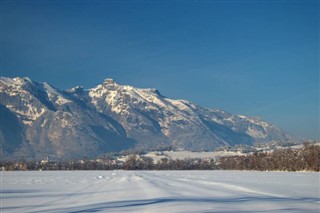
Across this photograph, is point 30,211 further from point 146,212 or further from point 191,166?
point 191,166

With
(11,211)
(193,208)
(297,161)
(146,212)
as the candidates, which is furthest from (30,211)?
(297,161)

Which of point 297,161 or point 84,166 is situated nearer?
point 297,161

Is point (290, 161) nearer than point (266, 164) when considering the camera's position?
Yes

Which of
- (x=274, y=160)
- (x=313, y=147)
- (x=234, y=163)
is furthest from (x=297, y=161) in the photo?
(x=234, y=163)

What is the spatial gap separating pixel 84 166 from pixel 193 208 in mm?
171744

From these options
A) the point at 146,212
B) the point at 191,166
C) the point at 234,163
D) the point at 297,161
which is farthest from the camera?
the point at 191,166

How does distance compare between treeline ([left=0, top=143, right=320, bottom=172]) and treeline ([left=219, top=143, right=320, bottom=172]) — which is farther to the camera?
treeline ([left=0, top=143, right=320, bottom=172])

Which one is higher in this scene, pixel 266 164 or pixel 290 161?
pixel 290 161

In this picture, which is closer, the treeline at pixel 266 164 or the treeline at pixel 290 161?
the treeline at pixel 290 161

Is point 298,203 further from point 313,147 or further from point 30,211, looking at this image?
point 313,147

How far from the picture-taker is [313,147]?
93562mm

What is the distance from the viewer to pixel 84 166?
180 meters

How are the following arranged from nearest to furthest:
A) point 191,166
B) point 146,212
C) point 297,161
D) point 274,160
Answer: point 146,212
point 297,161
point 274,160
point 191,166

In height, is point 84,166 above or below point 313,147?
below
